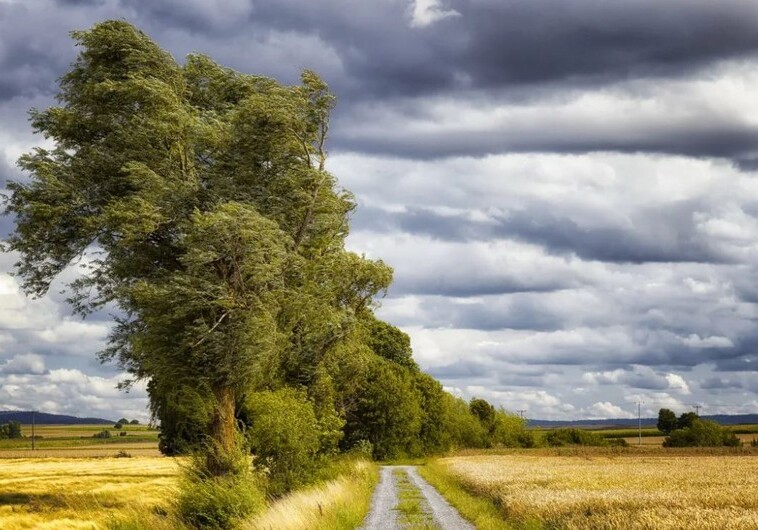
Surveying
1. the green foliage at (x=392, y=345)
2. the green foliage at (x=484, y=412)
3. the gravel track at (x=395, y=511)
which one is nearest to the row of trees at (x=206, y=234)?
the gravel track at (x=395, y=511)

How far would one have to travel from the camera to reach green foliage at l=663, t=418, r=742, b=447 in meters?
140

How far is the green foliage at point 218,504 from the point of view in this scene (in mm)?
28750

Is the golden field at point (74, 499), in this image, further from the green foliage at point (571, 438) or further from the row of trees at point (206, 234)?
the green foliage at point (571, 438)

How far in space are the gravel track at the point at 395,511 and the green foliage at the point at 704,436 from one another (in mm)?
107546

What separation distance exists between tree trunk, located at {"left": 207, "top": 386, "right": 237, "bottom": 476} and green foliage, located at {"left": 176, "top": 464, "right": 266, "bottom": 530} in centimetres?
235

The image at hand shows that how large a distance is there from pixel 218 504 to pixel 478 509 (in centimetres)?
987

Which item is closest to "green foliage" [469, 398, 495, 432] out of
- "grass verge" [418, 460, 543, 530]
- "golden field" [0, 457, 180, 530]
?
"golden field" [0, 457, 180, 530]

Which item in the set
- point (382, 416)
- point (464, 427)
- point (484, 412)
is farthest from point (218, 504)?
point (484, 412)

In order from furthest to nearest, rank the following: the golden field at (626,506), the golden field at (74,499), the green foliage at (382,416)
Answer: the green foliage at (382,416) → the golden field at (74,499) → the golden field at (626,506)

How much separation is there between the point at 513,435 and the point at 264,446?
12708 centimetres

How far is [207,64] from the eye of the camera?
41031 mm

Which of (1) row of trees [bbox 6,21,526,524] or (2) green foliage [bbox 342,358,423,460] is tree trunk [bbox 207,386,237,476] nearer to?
(1) row of trees [bbox 6,21,526,524]

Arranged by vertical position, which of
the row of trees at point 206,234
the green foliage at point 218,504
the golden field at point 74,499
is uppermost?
the row of trees at point 206,234

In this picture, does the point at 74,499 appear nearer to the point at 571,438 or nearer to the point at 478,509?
the point at 478,509
